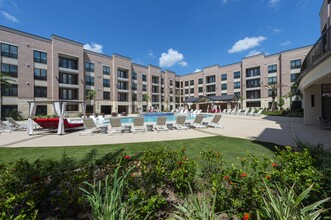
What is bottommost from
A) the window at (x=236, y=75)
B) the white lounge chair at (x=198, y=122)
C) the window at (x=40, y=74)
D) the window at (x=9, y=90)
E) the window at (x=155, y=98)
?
the white lounge chair at (x=198, y=122)

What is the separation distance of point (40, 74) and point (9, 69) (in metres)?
4.42

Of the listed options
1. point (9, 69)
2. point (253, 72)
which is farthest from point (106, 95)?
point (253, 72)

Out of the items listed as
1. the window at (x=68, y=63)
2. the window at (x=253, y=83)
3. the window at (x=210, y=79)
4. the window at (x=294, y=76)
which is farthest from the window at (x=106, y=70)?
the window at (x=294, y=76)

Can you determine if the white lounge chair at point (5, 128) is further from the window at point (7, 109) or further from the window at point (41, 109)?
the window at point (41, 109)

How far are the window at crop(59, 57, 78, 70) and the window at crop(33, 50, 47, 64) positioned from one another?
3.11m

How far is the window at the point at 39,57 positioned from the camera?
99.2ft

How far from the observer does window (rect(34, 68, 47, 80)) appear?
30.5 meters

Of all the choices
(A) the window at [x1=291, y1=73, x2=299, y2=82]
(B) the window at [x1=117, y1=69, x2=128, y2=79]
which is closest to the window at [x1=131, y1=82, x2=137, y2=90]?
(B) the window at [x1=117, y1=69, x2=128, y2=79]

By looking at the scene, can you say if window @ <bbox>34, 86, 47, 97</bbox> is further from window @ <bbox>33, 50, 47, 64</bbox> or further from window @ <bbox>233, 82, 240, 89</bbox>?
window @ <bbox>233, 82, 240, 89</bbox>

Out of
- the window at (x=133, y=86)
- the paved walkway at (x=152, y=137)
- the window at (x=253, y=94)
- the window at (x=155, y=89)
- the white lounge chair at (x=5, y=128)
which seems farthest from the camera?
the window at (x=155, y=89)

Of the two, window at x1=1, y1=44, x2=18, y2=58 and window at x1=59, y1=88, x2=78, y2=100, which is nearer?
window at x1=1, y1=44, x2=18, y2=58

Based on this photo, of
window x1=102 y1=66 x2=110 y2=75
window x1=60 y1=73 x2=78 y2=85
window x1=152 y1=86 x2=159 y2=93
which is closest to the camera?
window x1=60 y1=73 x2=78 y2=85

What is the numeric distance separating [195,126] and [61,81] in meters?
34.2

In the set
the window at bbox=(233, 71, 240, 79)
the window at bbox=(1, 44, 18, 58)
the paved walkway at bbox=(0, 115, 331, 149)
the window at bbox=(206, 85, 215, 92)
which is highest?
the window at bbox=(233, 71, 240, 79)
